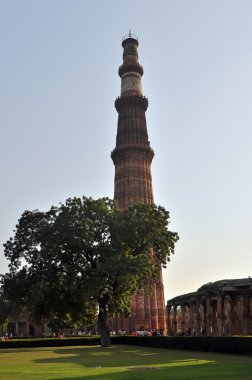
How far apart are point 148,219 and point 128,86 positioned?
129ft

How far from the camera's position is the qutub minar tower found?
70.2 meters

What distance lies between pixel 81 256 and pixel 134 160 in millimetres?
34017

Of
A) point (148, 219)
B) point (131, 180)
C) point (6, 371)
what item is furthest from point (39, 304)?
point (131, 180)

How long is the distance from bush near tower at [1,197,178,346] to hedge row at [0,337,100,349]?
19.8 feet

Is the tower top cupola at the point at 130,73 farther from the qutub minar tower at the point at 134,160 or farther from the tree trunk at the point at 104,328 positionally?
the tree trunk at the point at 104,328

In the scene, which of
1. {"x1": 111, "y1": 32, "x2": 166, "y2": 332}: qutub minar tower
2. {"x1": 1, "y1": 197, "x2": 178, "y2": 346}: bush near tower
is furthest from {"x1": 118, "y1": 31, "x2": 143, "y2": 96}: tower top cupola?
{"x1": 1, "y1": 197, "x2": 178, "y2": 346}: bush near tower

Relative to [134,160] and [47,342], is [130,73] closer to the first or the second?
[134,160]

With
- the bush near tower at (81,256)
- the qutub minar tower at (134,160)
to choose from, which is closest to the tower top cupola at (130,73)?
the qutub minar tower at (134,160)

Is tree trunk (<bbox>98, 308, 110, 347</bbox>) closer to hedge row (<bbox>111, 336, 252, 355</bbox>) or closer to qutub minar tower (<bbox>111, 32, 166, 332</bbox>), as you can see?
hedge row (<bbox>111, 336, 252, 355</bbox>)

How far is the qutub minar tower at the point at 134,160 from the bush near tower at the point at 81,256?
80.4ft

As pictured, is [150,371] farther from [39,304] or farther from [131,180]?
[131,180]

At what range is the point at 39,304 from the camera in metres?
43.2

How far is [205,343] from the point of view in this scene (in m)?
31.8

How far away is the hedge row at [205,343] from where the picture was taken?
27328 millimetres
